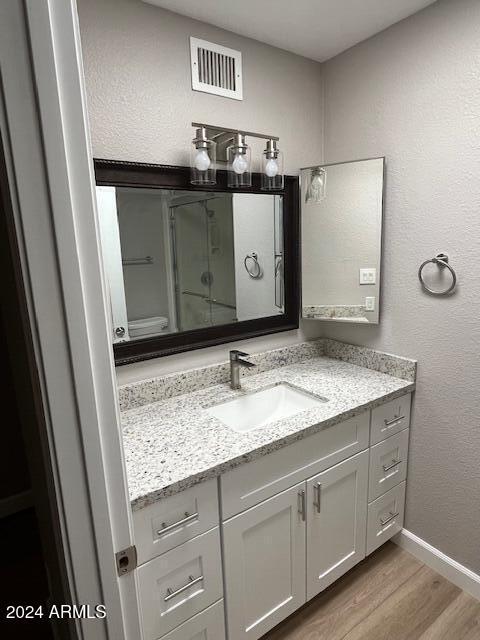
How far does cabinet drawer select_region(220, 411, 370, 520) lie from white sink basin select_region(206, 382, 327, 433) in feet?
0.51

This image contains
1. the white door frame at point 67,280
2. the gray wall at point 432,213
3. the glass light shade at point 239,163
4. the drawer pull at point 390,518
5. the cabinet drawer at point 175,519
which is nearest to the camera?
the white door frame at point 67,280

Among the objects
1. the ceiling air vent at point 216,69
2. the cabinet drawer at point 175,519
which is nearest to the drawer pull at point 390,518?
the cabinet drawer at point 175,519

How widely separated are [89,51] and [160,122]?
1.00 ft

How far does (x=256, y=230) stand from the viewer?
1791mm

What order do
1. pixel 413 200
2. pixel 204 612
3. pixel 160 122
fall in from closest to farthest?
pixel 204 612, pixel 160 122, pixel 413 200

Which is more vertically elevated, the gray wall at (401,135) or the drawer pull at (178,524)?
the gray wall at (401,135)

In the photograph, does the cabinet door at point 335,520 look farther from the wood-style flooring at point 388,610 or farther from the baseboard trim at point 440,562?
the baseboard trim at point 440,562

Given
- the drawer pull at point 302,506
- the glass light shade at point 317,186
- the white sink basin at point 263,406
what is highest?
the glass light shade at point 317,186

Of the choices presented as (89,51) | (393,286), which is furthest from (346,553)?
(89,51)

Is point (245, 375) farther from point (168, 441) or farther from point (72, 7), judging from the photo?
point (72, 7)

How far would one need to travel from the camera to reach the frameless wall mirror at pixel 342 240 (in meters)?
1.71

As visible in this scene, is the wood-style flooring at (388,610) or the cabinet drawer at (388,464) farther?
the cabinet drawer at (388,464)

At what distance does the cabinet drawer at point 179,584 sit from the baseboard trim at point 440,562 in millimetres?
1075

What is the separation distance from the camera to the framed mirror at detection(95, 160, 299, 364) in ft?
4.66
